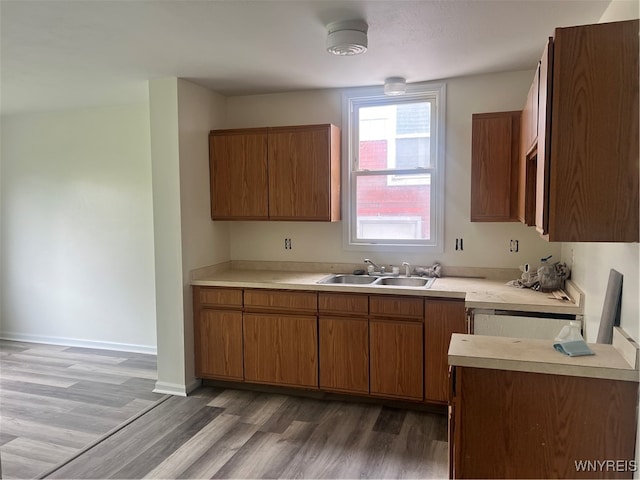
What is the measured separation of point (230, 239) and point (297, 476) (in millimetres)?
2336

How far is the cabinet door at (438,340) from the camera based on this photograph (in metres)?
3.10

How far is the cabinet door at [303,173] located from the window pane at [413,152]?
53cm

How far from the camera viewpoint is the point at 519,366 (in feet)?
5.57

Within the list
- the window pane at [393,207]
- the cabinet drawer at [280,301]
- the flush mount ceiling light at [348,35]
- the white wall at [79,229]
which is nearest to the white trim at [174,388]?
the cabinet drawer at [280,301]

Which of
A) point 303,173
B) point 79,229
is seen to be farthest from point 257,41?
point 79,229

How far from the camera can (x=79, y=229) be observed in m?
4.81

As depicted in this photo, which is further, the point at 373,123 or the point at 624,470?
the point at 373,123

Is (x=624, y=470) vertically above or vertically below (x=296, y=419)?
above

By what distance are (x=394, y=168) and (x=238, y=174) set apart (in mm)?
1316

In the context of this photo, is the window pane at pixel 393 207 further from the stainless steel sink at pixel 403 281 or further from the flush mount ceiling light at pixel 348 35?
the flush mount ceiling light at pixel 348 35

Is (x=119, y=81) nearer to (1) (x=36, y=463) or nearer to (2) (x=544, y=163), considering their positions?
(1) (x=36, y=463)

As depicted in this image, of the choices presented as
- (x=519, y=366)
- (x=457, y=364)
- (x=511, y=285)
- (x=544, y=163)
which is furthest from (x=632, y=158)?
(x=511, y=285)

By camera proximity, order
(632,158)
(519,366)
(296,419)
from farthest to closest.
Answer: (296,419)
(519,366)
(632,158)
